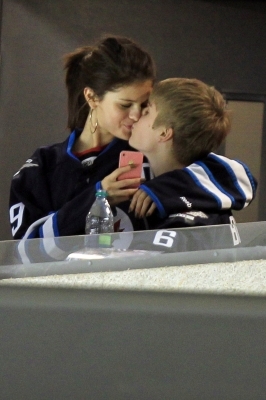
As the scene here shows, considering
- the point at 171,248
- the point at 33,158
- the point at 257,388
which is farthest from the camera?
the point at 33,158

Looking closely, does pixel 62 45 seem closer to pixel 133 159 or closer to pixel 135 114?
pixel 135 114

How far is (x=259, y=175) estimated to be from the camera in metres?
2.29

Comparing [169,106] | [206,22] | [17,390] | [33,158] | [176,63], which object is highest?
[206,22]

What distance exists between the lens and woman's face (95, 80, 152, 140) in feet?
5.02

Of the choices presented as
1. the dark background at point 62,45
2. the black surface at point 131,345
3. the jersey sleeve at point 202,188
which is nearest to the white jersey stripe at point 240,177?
the jersey sleeve at point 202,188

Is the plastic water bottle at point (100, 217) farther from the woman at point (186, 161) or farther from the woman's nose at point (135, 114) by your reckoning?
the woman's nose at point (135, 114)

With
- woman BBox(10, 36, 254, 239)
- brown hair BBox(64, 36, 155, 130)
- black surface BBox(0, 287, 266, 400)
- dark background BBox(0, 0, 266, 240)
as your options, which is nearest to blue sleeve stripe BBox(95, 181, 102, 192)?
woman BBox(10, 36, 254, 239)

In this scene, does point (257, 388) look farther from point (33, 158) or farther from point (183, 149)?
point (33, 158)

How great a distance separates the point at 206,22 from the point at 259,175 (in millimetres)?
605

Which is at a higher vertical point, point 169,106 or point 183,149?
point 169,106

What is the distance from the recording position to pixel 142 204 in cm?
137

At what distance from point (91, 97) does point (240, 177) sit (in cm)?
44

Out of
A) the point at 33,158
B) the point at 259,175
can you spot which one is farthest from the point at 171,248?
the point at 259,175

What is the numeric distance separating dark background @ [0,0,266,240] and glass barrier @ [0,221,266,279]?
177 cm
